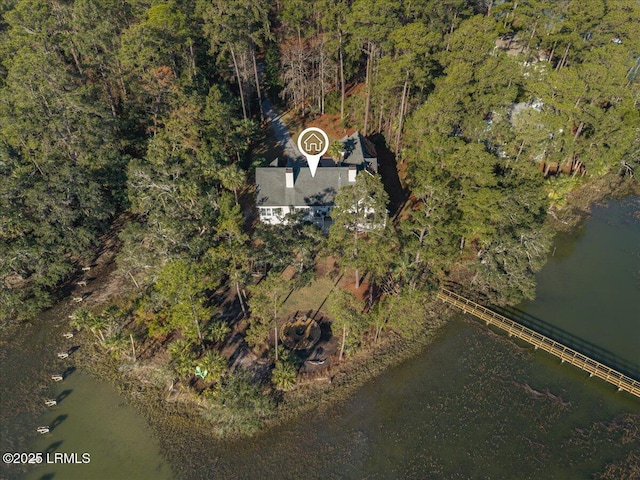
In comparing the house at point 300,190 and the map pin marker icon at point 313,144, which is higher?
the map pin marker icon at point 313,144

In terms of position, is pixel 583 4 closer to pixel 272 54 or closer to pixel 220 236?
pixel 272 54

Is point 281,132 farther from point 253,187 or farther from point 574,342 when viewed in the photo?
point 574,342

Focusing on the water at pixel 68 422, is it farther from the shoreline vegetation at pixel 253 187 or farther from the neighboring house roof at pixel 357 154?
the neighboring house roof at pixel 357 154

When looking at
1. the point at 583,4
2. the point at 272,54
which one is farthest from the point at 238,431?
the point at 583,4

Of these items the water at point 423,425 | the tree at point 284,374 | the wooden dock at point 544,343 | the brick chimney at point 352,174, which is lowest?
the water at point 423,425

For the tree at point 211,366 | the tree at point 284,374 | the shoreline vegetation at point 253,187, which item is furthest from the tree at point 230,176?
the tree at point 284,374

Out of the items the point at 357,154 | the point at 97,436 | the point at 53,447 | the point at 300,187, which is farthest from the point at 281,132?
the point at 53,447
